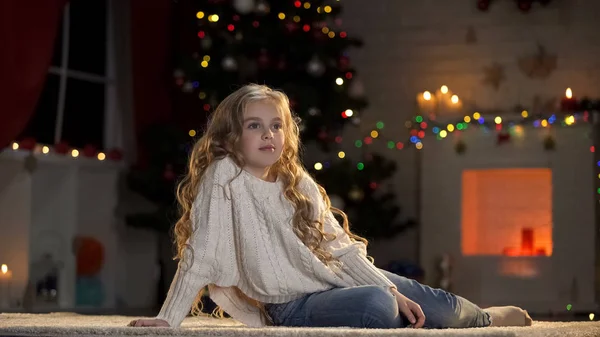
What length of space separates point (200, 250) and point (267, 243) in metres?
0.20

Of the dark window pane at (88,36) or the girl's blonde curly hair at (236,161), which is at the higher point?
the dark window pane at (88,36)

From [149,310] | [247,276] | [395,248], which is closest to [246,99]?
[247,276]

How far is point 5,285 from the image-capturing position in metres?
5.79

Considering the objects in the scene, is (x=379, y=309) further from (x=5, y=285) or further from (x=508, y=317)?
(x=5, y=285)

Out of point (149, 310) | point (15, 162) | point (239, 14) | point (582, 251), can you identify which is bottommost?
point (149, 310)

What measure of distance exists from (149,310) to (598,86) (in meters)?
2.78

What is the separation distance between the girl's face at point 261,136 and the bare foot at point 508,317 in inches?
31.3

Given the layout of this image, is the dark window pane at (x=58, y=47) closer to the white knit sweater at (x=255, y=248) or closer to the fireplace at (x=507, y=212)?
the fireplace at (x=507, y=212)

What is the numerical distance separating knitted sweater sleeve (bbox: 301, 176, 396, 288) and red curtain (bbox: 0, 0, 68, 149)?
282 centimetres

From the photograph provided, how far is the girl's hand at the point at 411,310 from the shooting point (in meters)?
2.77

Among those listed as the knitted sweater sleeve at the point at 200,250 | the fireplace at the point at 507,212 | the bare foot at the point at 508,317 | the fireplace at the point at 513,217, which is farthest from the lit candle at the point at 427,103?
the knitted sweater sleeve at the point at 200,250

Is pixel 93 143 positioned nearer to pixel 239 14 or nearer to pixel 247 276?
pixel 239 14

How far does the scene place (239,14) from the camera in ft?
19.4

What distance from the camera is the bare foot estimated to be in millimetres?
3162
